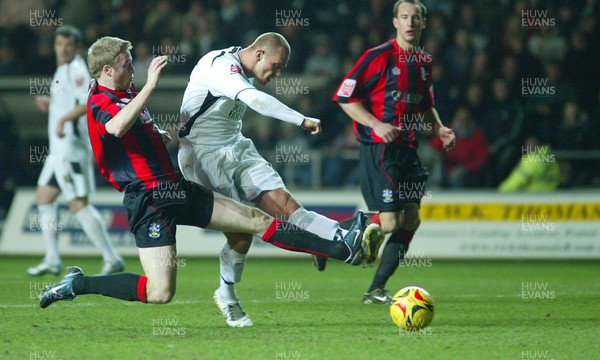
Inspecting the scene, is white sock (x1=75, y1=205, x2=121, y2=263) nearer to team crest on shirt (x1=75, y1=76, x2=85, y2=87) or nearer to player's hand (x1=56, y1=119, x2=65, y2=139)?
player's hand (x1=56, y1=119, x2=65, y2=139)

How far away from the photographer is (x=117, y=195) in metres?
13.5

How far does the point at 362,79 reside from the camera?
8352 mm

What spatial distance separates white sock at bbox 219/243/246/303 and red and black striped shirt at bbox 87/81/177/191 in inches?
32.6

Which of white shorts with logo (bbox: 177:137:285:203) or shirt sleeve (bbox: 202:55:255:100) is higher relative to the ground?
shirt sleeve (bbox: 202:55:255:100)

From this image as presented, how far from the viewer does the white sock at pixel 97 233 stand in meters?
10.6

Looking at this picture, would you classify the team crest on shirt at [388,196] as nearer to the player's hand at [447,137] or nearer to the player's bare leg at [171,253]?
the player's hand at [447,137]

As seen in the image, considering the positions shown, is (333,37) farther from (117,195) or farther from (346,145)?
(117,195)

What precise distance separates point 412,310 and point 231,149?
1.67m

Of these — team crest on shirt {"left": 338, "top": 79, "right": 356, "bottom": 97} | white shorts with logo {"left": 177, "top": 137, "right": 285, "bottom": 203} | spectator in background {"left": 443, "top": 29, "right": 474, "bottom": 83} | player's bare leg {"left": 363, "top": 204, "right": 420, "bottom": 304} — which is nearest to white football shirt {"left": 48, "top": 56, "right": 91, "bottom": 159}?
team crest on shirt {"left": 338, "top": 79, "right": 356, "bottom": 97}

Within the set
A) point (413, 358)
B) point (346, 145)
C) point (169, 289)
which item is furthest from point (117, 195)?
point (413, 358)

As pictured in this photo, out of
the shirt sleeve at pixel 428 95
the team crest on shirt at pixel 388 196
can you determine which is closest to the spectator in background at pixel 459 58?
the shirt sleeve at pixel 428 95

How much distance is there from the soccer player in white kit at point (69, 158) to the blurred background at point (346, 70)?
411 cm

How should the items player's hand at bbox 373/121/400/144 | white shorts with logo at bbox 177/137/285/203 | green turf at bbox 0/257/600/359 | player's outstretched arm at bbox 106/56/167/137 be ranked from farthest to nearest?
player's hand at bbox 373/121/400/144
white shorts with logo at bbox 177/137/285/203
player's outstretched arm at bbox 106/56/167/137
green turf at bbox 0/257/600/359

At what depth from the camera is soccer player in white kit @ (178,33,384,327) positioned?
6.75 metres
